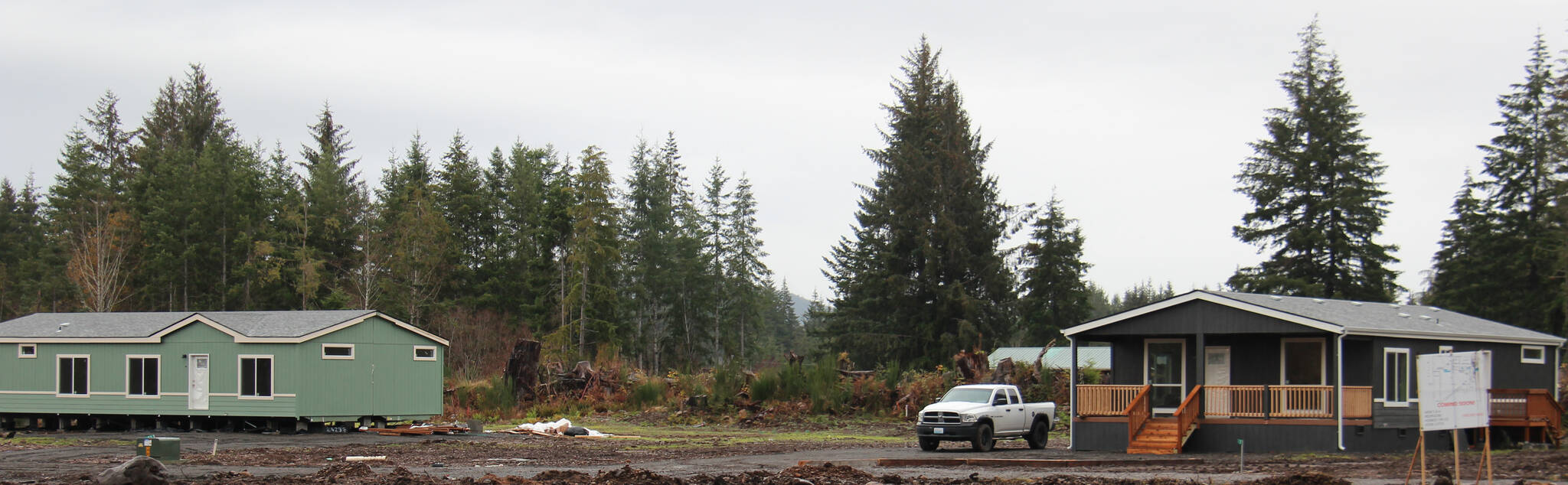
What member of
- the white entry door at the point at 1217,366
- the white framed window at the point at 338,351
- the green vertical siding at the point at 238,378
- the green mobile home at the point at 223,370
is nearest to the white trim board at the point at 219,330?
the green mobile home at the point at 223,370

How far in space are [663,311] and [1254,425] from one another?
54.7m

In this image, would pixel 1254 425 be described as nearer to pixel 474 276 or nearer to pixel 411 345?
pixel 411 345

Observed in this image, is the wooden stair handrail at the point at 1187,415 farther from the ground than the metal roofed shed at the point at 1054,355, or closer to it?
farther from the ground

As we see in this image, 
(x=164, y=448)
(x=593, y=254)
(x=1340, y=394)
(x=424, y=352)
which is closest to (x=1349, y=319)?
(x=1340, y=394)

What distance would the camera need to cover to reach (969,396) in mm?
28719

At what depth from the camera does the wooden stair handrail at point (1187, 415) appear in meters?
26.6

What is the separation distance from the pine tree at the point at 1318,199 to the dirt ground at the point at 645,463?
2916cm

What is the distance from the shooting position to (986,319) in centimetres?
6219

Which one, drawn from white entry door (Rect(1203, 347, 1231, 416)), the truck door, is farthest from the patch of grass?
white entry door (Rect(1203, 347, 1231, 416))

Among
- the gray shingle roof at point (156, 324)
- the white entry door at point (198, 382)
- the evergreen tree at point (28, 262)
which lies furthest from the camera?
the evergreen tree at point (28, 262)

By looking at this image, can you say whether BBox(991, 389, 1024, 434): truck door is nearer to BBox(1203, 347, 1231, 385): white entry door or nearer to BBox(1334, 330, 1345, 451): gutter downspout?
BBox(1203, 347, 1231, 385): white entry door

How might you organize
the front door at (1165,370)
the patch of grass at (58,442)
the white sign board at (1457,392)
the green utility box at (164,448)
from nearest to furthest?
the white sign board at (1457,392)
the green utility box at (164,448)
the front door at (1165,370)
the patch of grass at (58,442)

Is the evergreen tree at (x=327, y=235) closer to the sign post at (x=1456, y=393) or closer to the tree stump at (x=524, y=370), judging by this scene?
the tree stump at (x=524, y=370)

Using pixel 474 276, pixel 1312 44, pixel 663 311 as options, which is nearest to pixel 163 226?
pixel 474 276
